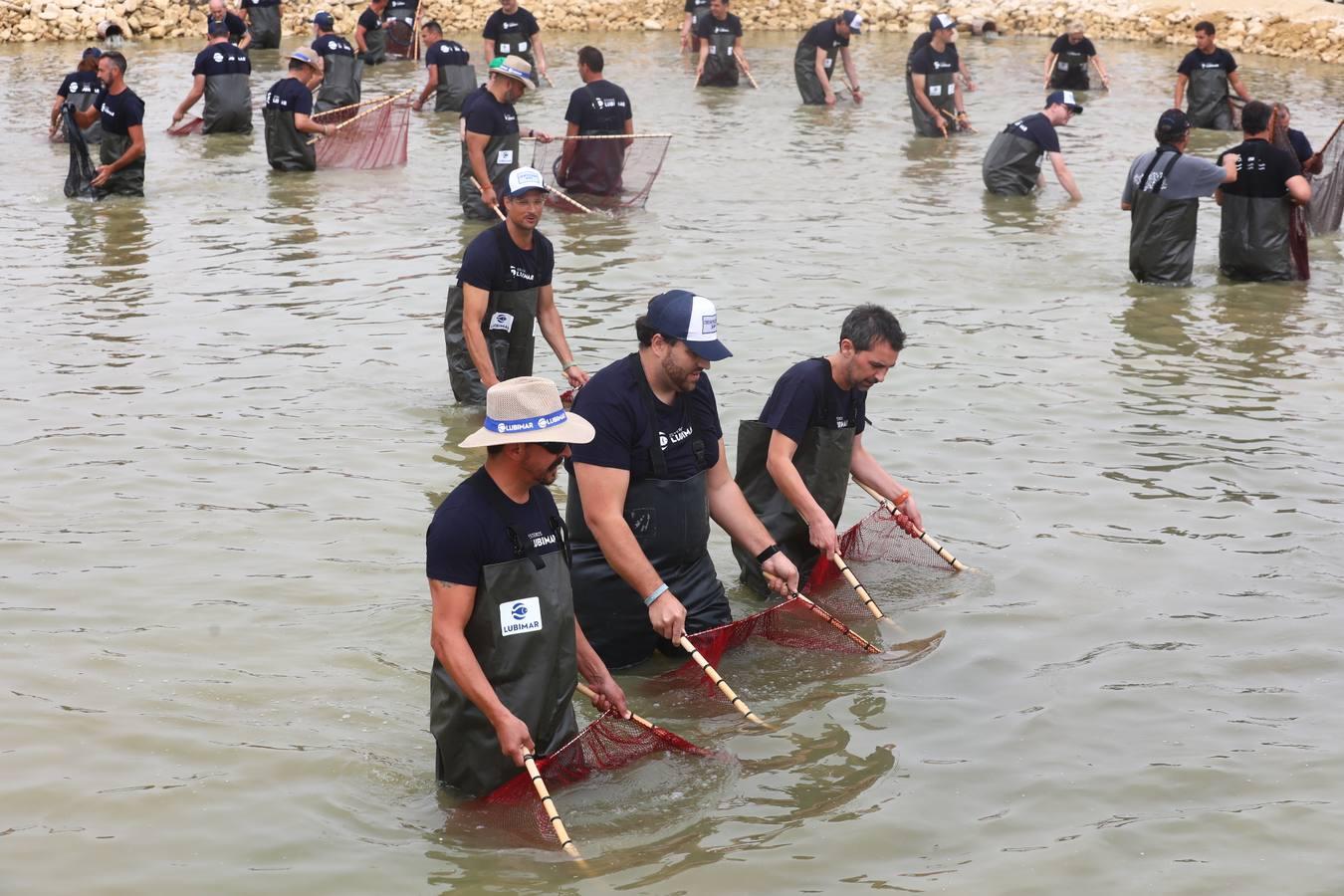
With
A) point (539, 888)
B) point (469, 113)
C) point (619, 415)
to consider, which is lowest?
point (539, 888)

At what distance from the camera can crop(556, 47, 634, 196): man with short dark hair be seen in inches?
600

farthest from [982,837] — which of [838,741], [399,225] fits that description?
[399,225]

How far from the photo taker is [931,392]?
10.6 m

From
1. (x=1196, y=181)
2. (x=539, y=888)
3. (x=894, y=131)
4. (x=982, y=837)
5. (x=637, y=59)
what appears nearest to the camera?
(x=539, y=888)

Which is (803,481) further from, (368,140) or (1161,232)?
(368,140)

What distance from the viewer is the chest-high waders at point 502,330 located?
29.5 ft

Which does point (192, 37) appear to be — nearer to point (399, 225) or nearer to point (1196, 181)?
point (399, 225)

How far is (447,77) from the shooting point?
21812 mm

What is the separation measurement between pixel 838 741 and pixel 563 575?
5.02 ft

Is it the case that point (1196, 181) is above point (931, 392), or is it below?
above

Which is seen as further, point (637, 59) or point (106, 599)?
point (637, 59)

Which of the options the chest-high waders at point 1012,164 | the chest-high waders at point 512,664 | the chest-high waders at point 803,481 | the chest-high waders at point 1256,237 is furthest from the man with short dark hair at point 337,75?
the chest-high waders at point 512,664

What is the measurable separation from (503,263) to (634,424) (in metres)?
3.17

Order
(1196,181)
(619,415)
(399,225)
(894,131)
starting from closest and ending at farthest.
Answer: (619,415)
(1196,181)
(399,225)
(894,131)
